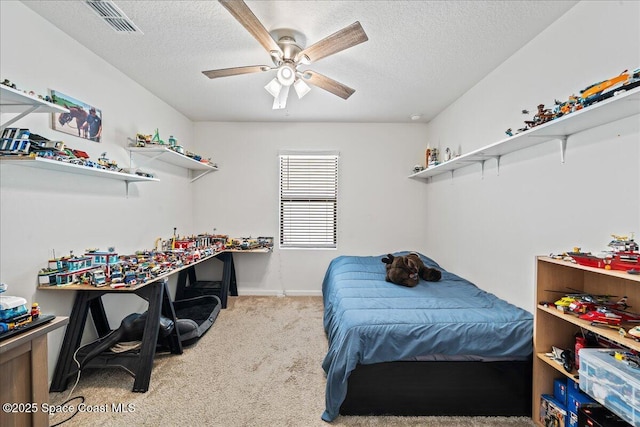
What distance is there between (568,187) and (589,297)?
26.1 inches

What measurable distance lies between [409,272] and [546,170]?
1402mm

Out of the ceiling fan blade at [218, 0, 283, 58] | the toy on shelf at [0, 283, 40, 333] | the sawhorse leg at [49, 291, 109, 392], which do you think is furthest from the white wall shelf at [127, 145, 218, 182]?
the toy on shelf at [0, 283, 40, 333]

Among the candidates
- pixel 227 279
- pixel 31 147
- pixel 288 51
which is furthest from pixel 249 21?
pixel 227 279

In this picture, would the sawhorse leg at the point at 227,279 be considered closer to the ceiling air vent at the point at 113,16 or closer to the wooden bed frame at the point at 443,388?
the wooden bed frame at the point at 443,388

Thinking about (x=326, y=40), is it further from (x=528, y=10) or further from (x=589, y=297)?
(x=589, y=297)

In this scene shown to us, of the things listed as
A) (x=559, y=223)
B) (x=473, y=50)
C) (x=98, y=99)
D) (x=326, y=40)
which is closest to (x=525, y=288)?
(x=559, y=223)

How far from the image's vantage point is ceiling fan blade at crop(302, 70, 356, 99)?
85.7 inches

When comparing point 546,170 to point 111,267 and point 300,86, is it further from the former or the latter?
point 111,267

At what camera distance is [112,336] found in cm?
218

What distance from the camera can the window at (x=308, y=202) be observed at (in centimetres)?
412

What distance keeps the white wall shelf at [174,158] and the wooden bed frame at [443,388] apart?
2555mm

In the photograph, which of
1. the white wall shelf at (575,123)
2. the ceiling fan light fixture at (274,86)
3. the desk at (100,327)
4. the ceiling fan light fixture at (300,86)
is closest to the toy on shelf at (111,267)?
the desk at (100,327)

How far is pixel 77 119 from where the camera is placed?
2139 millimetres

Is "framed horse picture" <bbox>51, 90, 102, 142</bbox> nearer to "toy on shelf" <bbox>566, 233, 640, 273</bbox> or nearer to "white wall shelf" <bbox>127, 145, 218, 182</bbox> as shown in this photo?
"white wall shelf" <bbox>127, 145, 218, 182</bbox>
